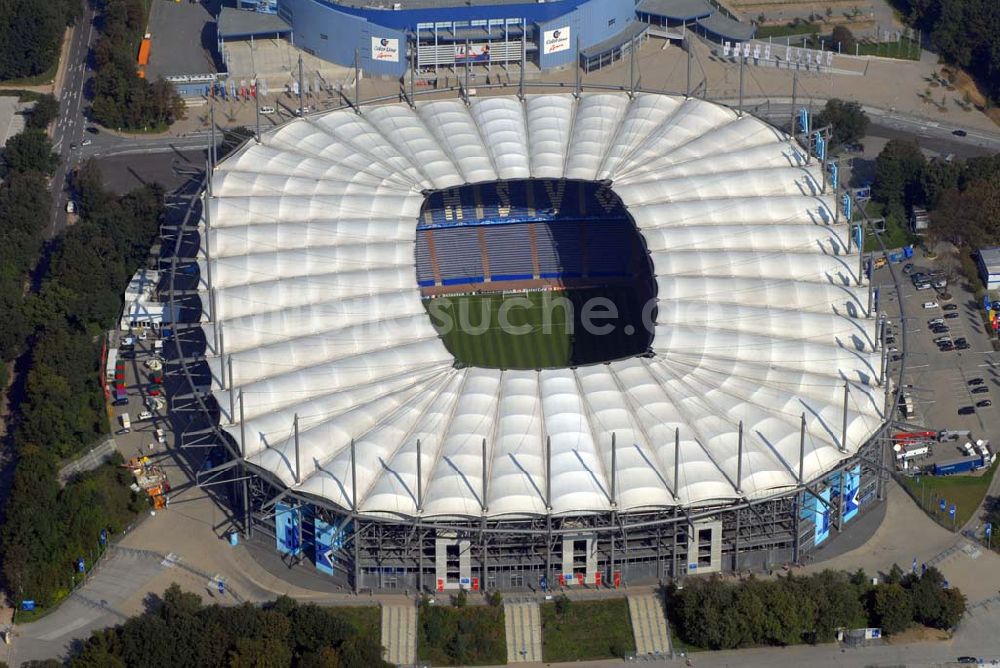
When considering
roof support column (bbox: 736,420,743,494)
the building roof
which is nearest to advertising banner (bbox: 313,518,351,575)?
the building roof

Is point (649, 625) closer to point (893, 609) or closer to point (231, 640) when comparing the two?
point (893, 609)

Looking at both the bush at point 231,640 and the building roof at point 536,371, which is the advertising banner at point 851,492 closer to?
the building roof at point 536,371

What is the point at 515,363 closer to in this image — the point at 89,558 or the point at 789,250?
the point at 789,250

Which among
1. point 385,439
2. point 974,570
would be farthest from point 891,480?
point 385,439

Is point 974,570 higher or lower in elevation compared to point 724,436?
lower

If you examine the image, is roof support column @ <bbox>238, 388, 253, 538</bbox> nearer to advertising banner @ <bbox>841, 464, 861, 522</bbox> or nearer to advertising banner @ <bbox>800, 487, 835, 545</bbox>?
advertising banner @ <bbox>800, 487, 835, 545</bbox>

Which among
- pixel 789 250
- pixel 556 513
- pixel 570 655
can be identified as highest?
pixel 789 250

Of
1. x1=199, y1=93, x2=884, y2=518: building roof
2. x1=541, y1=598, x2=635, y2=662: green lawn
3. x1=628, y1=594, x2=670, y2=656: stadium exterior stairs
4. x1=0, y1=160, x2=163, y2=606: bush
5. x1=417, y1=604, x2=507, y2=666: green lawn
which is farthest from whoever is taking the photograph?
x1=0, y1=160, x2=163, y2=606: bush
